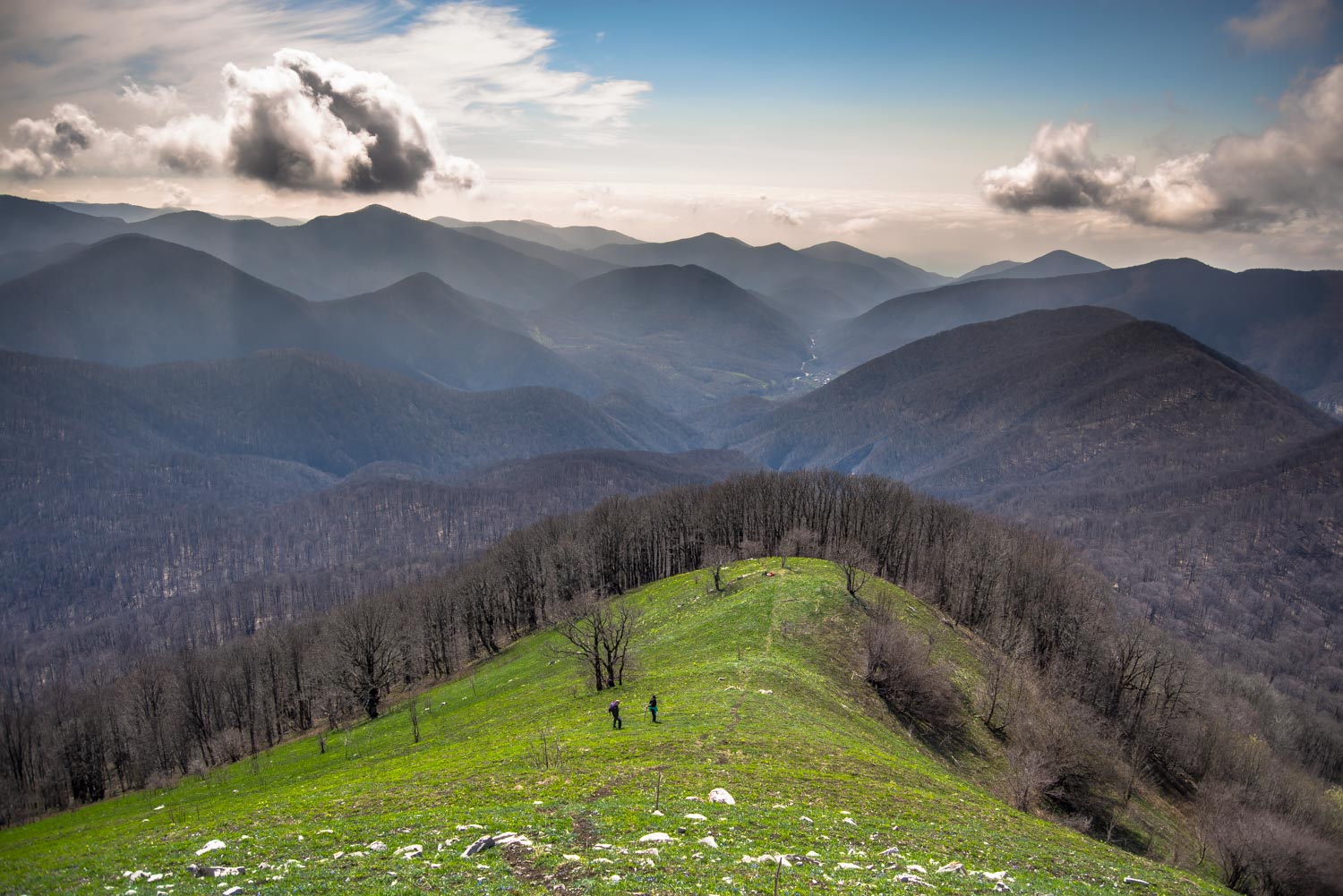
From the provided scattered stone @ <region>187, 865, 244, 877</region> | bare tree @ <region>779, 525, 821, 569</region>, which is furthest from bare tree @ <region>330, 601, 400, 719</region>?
scattered stone @ <region>187, 865, 244, 877</region>

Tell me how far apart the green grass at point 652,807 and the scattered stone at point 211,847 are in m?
0.56

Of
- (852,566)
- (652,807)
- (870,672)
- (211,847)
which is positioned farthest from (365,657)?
(652,807)

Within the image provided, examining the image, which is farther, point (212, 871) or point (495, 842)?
point (495, 842)

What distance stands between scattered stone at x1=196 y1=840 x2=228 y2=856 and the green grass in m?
0.56

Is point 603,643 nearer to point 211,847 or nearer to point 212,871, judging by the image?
point 211,847

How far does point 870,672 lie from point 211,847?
50876 mm

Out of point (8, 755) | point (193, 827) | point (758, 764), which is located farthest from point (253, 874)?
point (8, 755)

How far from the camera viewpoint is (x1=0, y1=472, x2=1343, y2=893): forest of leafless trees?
58.8 metres

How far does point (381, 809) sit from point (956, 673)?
56704 mm

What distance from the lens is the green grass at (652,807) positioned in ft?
69.5

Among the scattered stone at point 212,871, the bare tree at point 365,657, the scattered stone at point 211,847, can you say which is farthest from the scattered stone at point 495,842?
the bare tree at point 365,657

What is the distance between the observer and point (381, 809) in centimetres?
3002

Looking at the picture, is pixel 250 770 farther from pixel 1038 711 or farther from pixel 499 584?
pixel 1038 711

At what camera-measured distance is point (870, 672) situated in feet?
198
